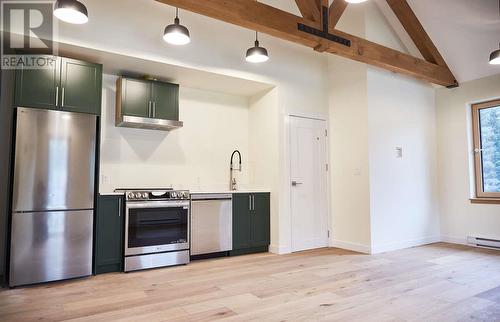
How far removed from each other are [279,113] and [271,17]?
1.53m

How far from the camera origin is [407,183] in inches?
200

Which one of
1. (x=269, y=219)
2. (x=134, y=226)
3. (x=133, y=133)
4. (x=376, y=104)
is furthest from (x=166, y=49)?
(x=376, y=104)

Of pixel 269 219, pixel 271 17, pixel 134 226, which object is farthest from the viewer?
pixel 269 219

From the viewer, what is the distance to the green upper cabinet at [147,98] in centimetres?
399

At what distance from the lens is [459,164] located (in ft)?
17.4

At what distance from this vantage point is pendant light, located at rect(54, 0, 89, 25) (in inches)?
107

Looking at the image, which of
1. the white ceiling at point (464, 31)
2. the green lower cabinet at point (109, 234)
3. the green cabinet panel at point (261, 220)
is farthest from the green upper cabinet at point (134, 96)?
the white ceiling at point (464, 31)

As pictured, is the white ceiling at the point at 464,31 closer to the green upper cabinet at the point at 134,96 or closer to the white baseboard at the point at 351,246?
the white baseboard at the point at 351,246

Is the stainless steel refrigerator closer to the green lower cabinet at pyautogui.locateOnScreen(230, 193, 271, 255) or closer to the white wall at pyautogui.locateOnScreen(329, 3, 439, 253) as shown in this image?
the green lower cabinet at pyautogui.locateOnScreen(230, 193, 271, 255)

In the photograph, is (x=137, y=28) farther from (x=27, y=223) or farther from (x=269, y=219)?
(x=269, y=219)

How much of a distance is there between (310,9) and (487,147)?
3.62m

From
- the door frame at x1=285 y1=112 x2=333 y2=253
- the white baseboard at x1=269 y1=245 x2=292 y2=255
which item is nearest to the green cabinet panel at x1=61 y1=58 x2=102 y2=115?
the door frame at x1=285 y1=112 x2=333 y2=253

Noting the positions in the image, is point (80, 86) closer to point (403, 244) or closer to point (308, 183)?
point (308, 183)

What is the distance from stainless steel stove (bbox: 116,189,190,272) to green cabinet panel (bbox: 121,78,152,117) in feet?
3.27
